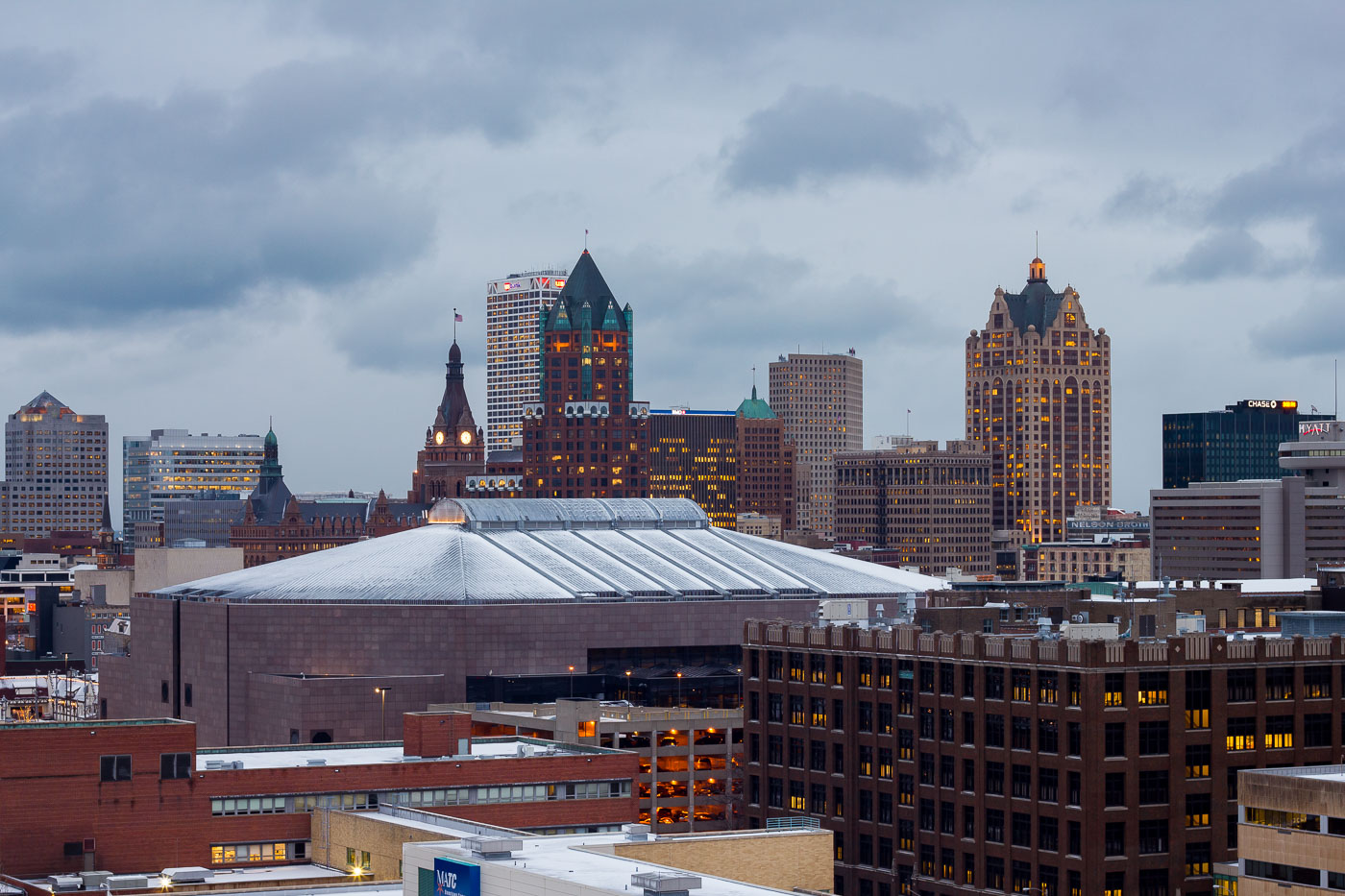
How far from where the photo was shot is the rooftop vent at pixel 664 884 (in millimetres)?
64062

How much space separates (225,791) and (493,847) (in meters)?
42.0

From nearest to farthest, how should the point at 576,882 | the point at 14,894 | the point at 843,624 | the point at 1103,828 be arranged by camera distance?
the point at 576,882, the point at 14,894, the point at 1103,828, the point at 843,624

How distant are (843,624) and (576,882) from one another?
281 feet

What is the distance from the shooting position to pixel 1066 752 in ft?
410

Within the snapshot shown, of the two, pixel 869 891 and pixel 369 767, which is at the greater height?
pixel 369 767

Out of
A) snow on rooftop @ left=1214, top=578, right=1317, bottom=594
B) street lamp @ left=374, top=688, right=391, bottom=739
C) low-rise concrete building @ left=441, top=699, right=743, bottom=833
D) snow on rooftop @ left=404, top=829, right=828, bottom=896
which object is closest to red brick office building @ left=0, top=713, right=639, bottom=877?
snow on rooftop @ left=404, top=829, right=828, bottom=896

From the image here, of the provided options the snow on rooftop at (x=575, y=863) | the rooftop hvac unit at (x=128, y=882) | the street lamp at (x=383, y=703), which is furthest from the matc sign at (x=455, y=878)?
the street lamp at (x=383, y=703)

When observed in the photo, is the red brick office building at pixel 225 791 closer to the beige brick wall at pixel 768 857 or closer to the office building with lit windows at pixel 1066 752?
the office building with lit windows at pixel 1066 752

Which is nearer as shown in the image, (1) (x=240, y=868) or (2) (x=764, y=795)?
(1) (x=240, y=868)

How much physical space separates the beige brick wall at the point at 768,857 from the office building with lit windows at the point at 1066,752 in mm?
37528

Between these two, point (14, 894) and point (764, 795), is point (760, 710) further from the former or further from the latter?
point (14, 894)

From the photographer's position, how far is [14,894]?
84.8 meters

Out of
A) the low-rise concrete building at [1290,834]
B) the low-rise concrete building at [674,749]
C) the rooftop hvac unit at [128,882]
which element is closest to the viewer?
the low-rise concrete building at [1290,834]

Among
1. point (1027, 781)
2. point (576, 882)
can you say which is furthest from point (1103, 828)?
point (576, 882)
